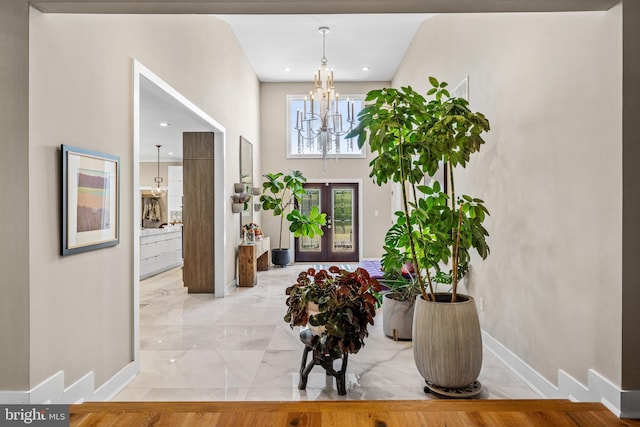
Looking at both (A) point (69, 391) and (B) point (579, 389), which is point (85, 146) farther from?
(B) point (579, 389)

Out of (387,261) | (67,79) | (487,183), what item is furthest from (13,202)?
(487,183)

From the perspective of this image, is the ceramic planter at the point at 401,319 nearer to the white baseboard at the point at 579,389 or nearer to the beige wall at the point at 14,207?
the white baseboard at the point at 579,389

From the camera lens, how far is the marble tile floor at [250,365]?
273cm

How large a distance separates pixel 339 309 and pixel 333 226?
22.0 ft

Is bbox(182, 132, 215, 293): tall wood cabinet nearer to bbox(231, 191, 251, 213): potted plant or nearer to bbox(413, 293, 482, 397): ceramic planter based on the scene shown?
bbox(231, 191, 251, 213): potted plant

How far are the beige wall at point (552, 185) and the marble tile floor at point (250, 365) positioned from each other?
526mm

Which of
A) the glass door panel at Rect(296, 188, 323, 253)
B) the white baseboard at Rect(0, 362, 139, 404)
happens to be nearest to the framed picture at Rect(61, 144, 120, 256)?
the white baseboard at Rect(0, 362, 139, 404)

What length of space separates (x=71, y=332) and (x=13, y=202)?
789 mm

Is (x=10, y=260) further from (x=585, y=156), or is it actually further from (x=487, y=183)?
(x=487, y=183)

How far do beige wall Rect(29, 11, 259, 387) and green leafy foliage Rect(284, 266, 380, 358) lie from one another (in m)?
1.18

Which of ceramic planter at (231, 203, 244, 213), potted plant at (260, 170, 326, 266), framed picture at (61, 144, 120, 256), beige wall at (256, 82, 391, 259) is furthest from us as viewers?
beige wall at (256, 82, 391, 259)

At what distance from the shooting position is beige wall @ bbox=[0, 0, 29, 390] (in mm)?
1949

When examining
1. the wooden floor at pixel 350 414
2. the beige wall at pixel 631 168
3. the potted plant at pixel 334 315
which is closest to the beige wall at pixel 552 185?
the beige wall at pixel 631 168

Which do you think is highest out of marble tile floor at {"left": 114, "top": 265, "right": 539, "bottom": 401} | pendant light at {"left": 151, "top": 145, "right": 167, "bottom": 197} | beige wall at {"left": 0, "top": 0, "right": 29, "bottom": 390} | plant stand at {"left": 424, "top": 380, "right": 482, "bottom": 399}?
pendant light at {"left": 151, "top": 145, "right": 167, "bottom": 197}
